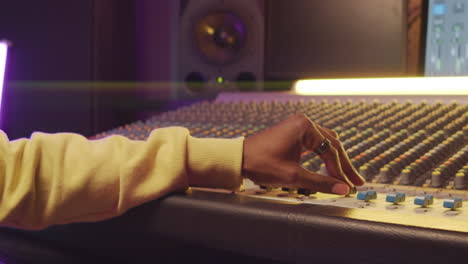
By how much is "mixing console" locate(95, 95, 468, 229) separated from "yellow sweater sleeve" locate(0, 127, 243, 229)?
68mm

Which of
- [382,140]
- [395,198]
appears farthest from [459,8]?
[395,198]

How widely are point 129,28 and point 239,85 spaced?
544 mm

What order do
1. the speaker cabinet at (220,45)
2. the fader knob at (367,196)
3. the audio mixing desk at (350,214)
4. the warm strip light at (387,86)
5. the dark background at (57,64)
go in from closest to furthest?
the audio mixing desk at (350,214) < the fader knob at (367,196) < the warm strip light at (387,86) < the speaker cabinet at (220,45) < the dark background at (57,64)

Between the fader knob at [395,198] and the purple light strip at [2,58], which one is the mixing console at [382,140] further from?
the purple light strip at [2,58]

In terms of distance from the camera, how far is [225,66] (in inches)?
63.3

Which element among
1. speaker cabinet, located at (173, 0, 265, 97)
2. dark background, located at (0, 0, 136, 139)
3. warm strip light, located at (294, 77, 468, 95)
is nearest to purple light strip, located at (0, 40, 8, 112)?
dark background, located at (0, 0, 136, 139)

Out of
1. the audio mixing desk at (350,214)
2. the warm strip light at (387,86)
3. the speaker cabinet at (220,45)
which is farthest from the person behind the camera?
the speaker cabinet at (220,45)

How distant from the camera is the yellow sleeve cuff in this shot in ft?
2.04

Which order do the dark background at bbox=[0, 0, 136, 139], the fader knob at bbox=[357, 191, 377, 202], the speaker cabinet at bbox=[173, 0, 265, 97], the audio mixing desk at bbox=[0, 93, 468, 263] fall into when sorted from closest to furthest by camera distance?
1. the audio mixing desk at bbox=[0, 93, 468, 263]
2. the fader knob at bbox=[357, 191, 377, 202]
3. the speaker cabinet at bbox=[173, 0, 265, 97]
4. the dark background at bbox=[0, 0, 136, 139]

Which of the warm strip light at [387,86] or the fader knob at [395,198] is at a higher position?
the warm strip light at [387,86]

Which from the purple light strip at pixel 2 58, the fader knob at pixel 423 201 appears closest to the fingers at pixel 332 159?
the fader knob at pixel 423 201

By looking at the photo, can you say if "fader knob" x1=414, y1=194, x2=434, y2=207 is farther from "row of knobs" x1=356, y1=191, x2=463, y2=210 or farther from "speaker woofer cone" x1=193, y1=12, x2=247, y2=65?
"speaker woofer cone" x1=193, y1=12, x2=247, y2=65

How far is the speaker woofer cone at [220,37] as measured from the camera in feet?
5.21

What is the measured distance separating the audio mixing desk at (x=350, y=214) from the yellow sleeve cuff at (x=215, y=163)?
0.02m
